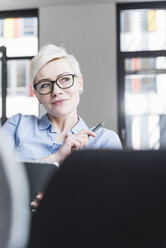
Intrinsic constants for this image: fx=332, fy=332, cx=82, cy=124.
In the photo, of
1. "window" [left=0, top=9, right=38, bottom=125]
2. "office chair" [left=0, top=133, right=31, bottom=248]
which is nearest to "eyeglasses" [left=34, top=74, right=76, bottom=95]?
"office chair" [left=0, top=133, right=31, bottom=248]

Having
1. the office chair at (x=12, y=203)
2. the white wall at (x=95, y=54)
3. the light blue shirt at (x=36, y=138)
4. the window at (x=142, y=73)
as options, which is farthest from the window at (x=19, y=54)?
the office chair at (x=12, y=203)

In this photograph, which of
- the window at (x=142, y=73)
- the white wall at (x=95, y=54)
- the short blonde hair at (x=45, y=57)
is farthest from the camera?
the white wall at (x=95, y=54)

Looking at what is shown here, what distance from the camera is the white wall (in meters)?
4.76

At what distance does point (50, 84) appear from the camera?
1.31m

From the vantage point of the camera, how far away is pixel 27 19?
5.12 meters

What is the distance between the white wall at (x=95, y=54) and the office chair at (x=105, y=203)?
4302 mm

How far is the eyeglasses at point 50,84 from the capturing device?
131 centimetres

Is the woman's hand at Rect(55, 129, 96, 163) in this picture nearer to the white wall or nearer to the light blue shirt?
the light blue shirt

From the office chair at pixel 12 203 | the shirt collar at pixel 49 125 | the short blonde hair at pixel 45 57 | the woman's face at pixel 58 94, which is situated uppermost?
the short blonde hair at pixel 45 57

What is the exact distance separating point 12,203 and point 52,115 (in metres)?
0.92

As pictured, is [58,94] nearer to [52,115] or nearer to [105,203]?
[52,115]

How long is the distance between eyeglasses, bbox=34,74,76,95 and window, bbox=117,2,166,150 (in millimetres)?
3408

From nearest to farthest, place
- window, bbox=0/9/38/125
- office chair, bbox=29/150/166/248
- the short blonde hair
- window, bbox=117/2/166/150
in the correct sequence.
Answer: office chair, bbox=29/150/166/248, the short blonde hair, window, bbox=117/2/166/150, window, bbox=0/9/38/125

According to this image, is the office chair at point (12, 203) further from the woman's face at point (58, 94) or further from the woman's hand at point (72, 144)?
the woman's face at point (58, 94)
